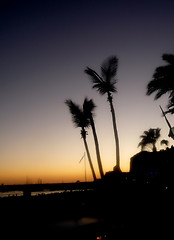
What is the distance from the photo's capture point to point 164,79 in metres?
13.5

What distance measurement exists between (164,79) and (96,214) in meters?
11.2

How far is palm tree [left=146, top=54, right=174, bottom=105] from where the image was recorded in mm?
13281

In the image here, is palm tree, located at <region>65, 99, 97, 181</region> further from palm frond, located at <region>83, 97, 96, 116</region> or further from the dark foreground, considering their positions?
the dark foreground

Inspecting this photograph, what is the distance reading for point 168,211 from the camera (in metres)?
5.55

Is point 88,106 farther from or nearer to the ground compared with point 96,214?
farther from the ground

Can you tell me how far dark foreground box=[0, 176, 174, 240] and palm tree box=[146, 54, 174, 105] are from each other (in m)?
8.56

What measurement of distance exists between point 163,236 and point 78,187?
132 inches

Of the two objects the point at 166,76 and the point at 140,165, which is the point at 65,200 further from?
the point at 166,76

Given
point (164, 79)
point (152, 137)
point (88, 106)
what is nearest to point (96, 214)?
point (164, 79)

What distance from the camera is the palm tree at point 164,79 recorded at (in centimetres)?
1328

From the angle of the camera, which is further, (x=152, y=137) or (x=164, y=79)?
(x=152, y=137)

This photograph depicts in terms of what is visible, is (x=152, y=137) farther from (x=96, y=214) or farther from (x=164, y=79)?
(x=96, y=214)

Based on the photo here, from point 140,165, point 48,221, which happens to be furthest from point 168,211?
point 140,165

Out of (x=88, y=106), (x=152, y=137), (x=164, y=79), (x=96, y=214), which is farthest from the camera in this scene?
(x=152, y=137)
